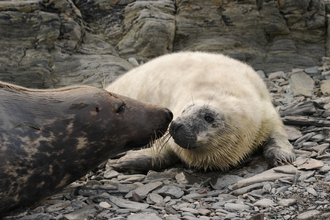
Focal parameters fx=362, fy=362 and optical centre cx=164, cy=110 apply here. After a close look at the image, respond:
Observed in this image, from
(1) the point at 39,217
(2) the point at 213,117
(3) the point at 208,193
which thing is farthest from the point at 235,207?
(1) the point at 39,217

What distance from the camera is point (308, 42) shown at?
818cm

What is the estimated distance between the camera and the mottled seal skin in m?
2.70

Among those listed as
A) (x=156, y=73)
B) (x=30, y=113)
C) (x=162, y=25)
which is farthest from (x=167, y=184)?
(x=162, y=25)

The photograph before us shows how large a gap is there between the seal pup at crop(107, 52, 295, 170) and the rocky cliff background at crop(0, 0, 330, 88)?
303 centimetres

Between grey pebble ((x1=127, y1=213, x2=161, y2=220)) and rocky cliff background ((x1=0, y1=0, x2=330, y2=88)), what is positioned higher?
rocky cliff background ((x1=0, y1=0, x2=330, y2=88))

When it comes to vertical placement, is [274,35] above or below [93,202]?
above

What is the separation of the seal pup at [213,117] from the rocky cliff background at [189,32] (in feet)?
9.93

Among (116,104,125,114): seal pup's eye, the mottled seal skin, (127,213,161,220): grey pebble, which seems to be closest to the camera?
(127,213,161,220): grey pebble

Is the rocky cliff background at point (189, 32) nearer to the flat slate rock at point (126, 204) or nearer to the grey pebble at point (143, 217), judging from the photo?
the flat slate rock at point (126, 204)

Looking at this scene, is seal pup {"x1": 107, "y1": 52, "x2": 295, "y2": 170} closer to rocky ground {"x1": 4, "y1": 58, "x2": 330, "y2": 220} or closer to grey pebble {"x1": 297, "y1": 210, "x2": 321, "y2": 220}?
rocky ground {"x1": 4, "y1": 58, "x2": 330, "y2": 220}

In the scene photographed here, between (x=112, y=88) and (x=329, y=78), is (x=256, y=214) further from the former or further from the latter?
(x=329, y=78)

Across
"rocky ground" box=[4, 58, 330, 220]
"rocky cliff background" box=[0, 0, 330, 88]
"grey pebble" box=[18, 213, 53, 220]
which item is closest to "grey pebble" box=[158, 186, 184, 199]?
"rocky ground" box=[4, 58, 330, 220]

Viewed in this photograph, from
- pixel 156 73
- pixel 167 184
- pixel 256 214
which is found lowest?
pixel 167 184

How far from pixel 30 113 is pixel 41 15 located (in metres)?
4.87
